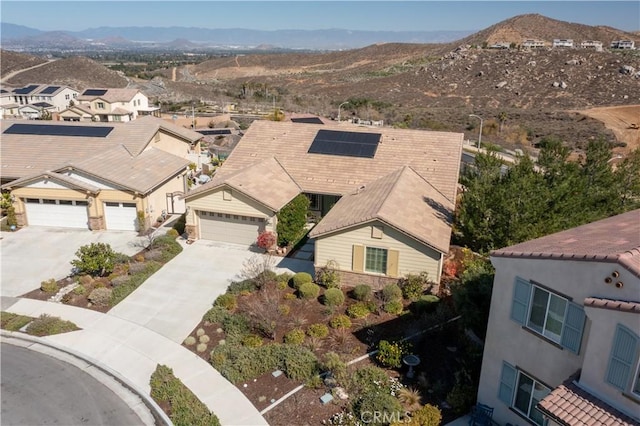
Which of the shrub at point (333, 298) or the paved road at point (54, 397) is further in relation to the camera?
the shrub at point (333, 298)

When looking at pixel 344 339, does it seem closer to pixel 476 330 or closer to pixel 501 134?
pixel 476 330

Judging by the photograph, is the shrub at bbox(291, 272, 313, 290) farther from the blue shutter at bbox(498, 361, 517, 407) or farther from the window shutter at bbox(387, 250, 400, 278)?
the blue shutter at bbox(498, 361, 517, 407)

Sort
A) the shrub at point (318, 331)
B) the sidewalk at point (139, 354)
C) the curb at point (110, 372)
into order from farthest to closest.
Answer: the shrub at point (318, 331)
the sidewalk at point (139, 354)
the curb at point (110, 372)

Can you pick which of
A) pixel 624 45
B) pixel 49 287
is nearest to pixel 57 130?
pixel 49 287

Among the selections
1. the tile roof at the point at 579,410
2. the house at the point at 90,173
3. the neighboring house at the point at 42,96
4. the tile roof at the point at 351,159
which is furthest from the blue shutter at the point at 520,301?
the neighboring house at the point at 42,96

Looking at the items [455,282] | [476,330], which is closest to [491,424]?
[476,330]

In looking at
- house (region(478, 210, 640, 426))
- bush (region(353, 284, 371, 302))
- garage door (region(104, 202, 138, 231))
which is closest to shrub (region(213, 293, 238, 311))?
bush (region(353, 284, 371, 302))

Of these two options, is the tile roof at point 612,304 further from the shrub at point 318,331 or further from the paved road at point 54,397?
the paved road at point 54,397
